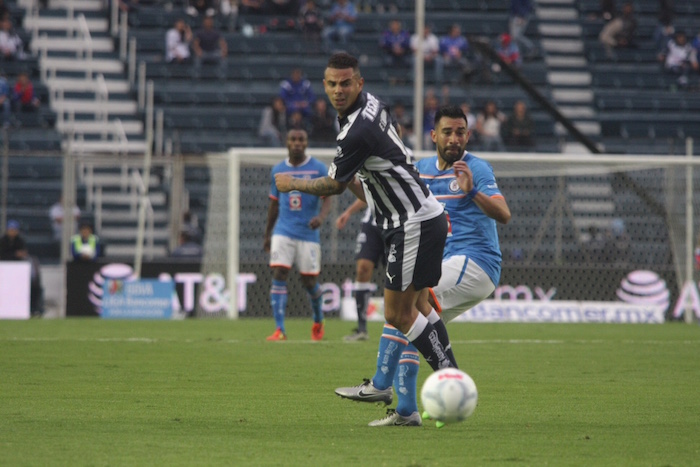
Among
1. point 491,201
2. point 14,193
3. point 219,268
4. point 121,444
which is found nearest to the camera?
point 121,444

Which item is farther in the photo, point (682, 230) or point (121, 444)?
point (682, 230)

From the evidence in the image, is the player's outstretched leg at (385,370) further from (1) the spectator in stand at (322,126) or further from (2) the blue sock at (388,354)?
(1) the spectator in stand at (322,126)

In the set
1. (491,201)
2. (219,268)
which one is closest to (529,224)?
(219,268)

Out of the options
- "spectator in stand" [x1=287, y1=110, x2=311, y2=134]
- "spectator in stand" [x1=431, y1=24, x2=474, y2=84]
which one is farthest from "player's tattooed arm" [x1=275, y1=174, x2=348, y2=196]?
"spectator in stand" [x1=431, y1=24, x2=474, y2=84]

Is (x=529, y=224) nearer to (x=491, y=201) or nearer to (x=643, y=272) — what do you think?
(x=643, y=272)

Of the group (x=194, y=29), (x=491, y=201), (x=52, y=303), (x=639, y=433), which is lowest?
(x=52, y=303)

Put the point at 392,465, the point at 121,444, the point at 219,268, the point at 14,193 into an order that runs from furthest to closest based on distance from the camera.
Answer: the point at 14,193 → the point at 219,268 → the point at 121,444 → the point at 392,465

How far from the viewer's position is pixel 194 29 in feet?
91.2

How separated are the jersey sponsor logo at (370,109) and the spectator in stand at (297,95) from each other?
17815 mm

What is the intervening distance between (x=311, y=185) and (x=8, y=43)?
20.8 metres

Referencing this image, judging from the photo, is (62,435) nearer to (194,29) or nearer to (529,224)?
(529,224)

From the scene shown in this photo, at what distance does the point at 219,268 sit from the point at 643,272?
724cm

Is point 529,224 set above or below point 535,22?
below

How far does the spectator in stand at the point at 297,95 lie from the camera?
80.4 feet
